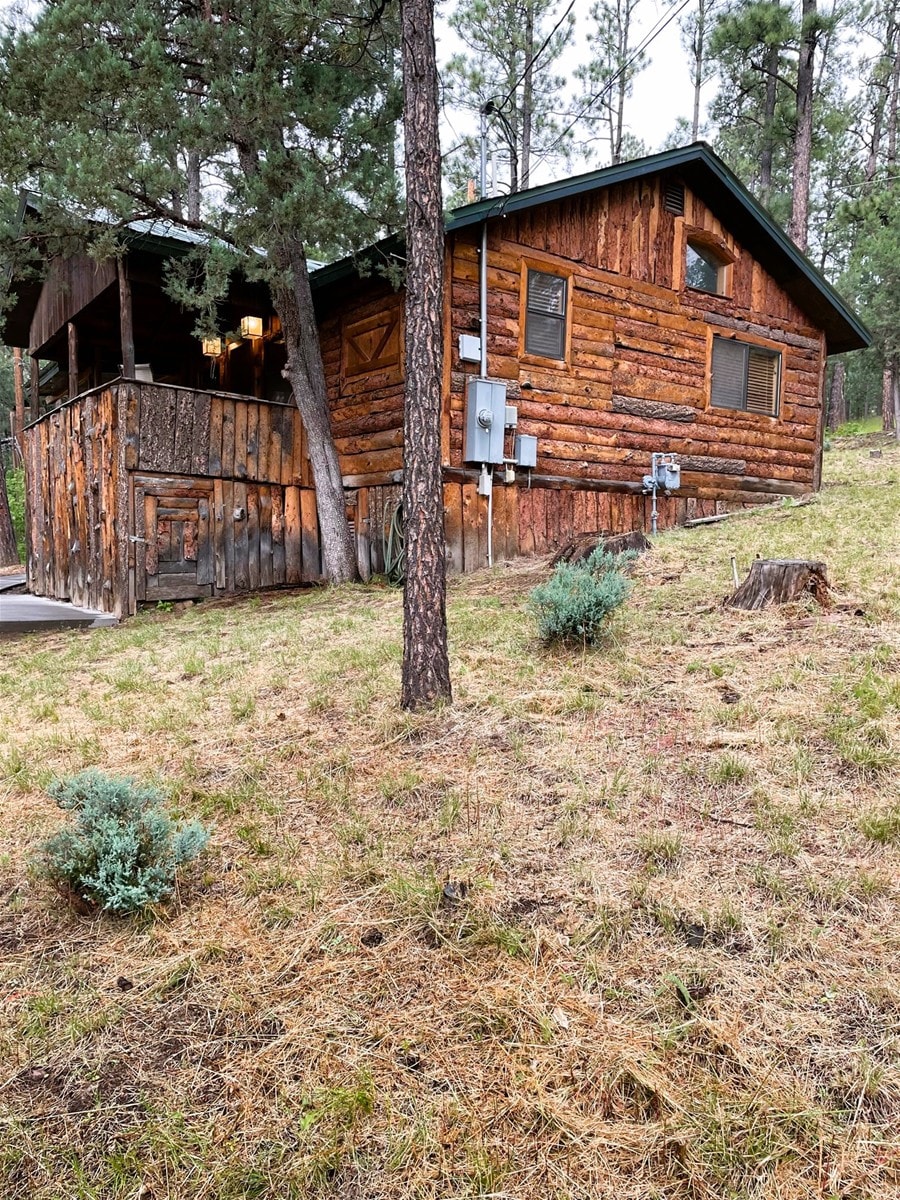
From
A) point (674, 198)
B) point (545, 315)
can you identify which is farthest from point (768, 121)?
point (545, 315)

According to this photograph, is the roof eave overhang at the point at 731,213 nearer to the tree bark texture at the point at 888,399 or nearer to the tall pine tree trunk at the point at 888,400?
the tree bark texture at the point at 888,399

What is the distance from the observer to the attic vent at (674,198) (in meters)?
11.2

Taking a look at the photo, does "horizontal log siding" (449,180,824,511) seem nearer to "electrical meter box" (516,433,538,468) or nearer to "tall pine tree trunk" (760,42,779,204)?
"electrical meter box" (516,433,538,468)

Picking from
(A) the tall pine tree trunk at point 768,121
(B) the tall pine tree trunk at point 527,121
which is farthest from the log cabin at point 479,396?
(B) the tall pine tree trunk at point 527,121

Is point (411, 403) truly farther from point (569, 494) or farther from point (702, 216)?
point (702, 216)

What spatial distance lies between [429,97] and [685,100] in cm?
2333

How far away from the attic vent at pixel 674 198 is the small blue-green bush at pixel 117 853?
11637mm

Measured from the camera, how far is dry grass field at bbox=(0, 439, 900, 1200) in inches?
67.3

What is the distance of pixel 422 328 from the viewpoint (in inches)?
165

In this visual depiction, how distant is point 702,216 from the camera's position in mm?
11688

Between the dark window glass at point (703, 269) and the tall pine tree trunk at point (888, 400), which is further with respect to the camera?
the tall pine tree trunk at point (888, 400)

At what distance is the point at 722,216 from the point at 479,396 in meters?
6.10

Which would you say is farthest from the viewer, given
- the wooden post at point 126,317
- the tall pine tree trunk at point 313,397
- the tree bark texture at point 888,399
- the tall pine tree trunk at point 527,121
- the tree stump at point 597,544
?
the tree bark texture at point 888,399

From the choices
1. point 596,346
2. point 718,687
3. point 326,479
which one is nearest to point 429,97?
point 718,687
